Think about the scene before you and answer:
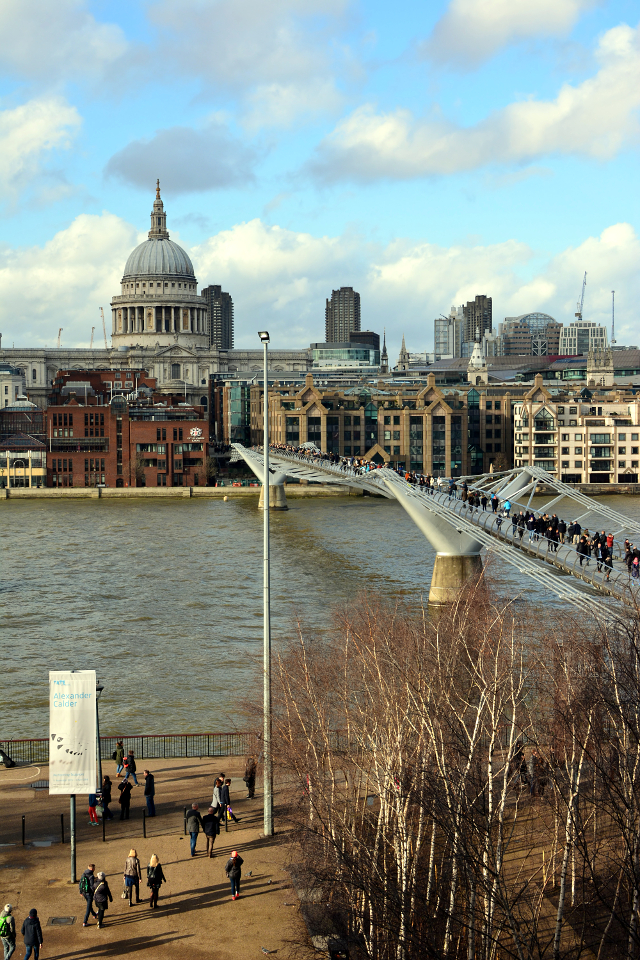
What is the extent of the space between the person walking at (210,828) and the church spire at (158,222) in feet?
611

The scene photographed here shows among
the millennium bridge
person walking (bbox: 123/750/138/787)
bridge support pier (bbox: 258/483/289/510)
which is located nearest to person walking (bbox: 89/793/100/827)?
person walking (bbox: 123/750/138/787)

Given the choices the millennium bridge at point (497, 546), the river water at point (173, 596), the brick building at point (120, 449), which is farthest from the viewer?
the brick building at point (120, 449)

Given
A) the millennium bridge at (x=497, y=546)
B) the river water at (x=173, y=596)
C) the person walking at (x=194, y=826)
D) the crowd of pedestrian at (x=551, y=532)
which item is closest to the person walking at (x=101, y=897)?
the person walking at (x=194, y=826)

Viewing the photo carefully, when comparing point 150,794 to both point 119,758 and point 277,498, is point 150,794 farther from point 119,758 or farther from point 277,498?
point 277,498

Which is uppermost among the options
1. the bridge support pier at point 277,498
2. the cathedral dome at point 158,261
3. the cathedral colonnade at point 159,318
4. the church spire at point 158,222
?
the church spire at point 158,222

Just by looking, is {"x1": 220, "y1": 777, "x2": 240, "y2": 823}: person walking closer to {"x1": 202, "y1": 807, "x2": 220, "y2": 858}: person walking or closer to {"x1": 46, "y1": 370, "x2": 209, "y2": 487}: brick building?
{"x1": 202, "y1": 807, "x2": 220, "y2": 858}: person walking

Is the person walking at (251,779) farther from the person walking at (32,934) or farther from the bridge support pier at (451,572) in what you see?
the bridge support pier at (451,572)

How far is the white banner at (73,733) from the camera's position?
16.7 meters

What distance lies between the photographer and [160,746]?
76.7 ft

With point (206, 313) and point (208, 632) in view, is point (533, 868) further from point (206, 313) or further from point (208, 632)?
point (206, 313)

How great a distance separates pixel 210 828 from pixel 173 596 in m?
25.2

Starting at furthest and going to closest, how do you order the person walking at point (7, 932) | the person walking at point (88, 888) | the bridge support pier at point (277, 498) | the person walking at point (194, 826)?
the bridge support pier at point (277, 498), the person walking at point (194, 826), the person walking at point (88, 888), the person walking at point (7, 932)

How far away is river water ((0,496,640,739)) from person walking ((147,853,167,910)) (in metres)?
8.81

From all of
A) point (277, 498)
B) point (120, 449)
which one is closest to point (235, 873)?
point (277, 498)
